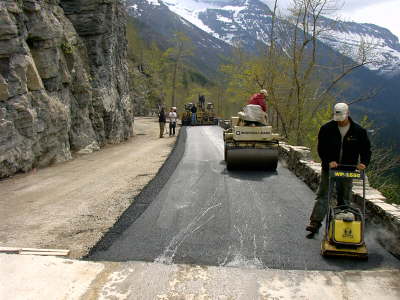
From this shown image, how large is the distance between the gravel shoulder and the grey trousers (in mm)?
3668

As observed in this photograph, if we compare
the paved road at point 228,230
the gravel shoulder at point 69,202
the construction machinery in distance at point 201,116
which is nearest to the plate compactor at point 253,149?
the paved road at point 228,230

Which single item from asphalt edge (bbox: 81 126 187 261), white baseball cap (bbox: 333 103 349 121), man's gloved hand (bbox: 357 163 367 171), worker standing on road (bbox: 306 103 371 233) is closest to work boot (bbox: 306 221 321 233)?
worker standing on road (bbox: 306 103 371 233)

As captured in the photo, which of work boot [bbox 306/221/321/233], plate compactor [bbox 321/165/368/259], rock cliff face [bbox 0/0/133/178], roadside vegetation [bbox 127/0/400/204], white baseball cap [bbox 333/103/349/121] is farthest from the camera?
roadside vegetation [bbox 127/0/400/204]

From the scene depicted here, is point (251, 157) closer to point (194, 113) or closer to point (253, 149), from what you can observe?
point (253, 149)

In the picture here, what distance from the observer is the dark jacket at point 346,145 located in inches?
227

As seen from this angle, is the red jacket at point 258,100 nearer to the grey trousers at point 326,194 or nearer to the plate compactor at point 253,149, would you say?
the plate compactor at point 253,149

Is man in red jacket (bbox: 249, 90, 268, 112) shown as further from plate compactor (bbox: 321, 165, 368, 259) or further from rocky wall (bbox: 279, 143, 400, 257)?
plate compactor (bbox: 321, 165, 368, 259)

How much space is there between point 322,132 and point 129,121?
24.7 metres

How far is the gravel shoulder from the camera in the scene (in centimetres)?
617

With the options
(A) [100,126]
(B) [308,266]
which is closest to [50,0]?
(A) [100,126]

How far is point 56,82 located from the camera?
1669 cm

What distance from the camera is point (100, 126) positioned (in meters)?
22.7

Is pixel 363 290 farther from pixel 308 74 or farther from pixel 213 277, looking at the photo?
pixel 308 74

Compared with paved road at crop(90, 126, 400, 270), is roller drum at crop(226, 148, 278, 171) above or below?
above
